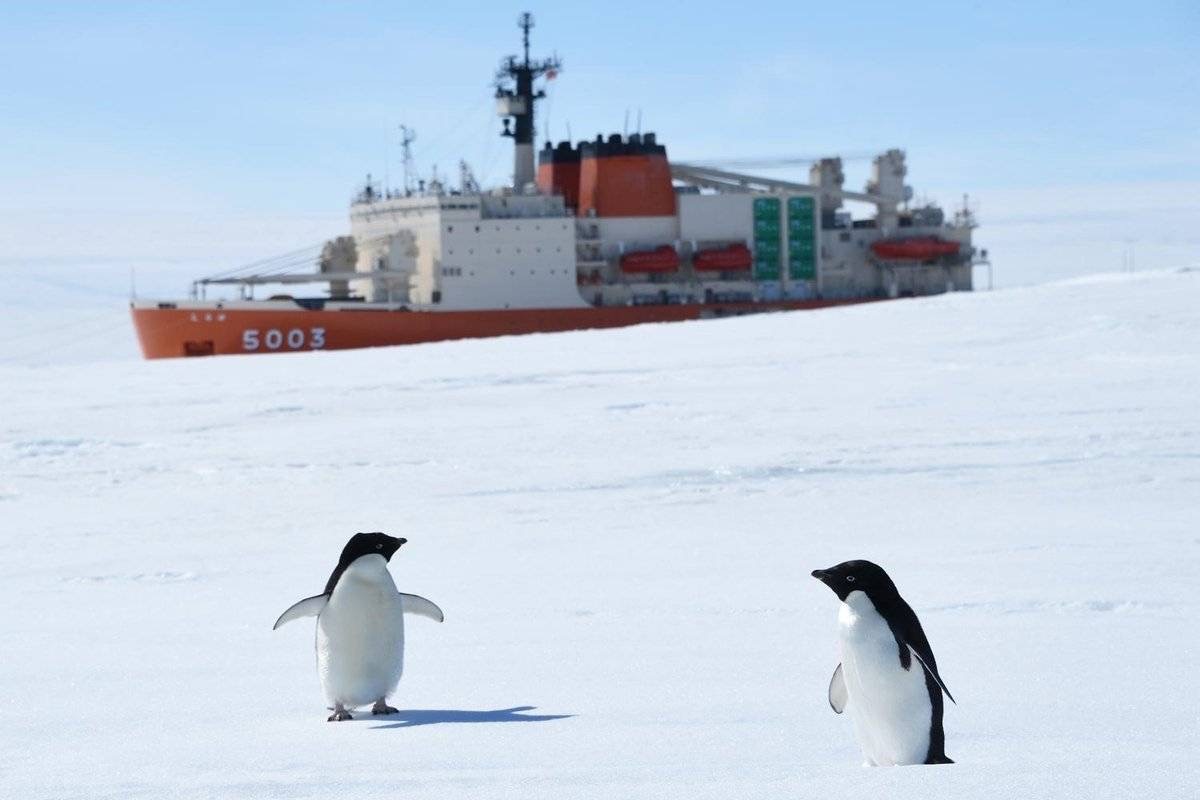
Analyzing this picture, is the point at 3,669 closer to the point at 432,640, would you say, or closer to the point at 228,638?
the point at 228,638

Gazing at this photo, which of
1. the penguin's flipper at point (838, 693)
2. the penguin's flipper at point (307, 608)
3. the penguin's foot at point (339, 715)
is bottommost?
the penguin's foot at point (339, 715)

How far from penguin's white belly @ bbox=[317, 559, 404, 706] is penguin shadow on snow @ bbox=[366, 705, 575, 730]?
9 centimetres

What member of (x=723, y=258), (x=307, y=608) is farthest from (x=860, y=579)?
(x=723, y=258)

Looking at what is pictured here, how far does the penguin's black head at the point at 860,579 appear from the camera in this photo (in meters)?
3.05

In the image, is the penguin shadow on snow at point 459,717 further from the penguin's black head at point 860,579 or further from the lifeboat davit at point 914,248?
the lifeboat davit at point 914,248

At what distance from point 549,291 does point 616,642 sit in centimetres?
2917

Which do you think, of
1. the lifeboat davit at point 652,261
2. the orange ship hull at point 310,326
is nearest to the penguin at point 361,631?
the orange ship hull at point 310,326

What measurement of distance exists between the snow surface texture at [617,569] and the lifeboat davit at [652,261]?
18.6m

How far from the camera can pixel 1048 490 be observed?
8.08 metres

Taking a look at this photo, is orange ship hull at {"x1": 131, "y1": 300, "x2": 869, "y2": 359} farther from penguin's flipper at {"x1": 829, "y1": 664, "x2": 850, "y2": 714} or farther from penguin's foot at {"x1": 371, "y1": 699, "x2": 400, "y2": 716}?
penguin's flipper at {"x1": 829, "y1": 664, "x2": 850, "y2": 714}

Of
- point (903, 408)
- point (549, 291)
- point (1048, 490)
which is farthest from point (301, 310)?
point (1048, 490)

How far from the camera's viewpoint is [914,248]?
36.3 meters

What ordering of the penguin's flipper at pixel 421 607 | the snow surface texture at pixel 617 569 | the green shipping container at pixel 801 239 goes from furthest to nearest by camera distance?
the green shipping container at pixel 801 239
the penguin's flipper at pixel 421 607
the snow surface texture at pixel 617 569

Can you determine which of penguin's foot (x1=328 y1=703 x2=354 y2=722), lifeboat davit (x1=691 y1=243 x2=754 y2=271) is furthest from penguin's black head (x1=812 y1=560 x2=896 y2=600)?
lifeboat davit (x1=691 y1=243 x2=754 y2=271)
